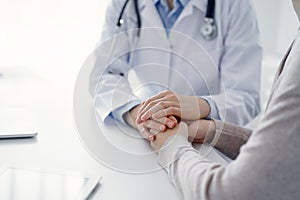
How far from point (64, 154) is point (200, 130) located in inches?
12.3

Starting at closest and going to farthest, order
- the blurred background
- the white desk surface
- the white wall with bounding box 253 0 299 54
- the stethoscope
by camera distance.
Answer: the white desk surface, the stethoscope, the blurred background, the white wall with bounding box 253 0 299 54

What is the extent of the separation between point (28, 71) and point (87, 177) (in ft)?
3.71

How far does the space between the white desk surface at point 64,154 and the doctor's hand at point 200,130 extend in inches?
2.0

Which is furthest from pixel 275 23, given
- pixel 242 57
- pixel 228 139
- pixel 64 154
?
pixel 64 154

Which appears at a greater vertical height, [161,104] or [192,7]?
[192,7]

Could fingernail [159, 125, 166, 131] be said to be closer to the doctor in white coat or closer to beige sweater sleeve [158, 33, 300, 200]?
the doctor in white coat

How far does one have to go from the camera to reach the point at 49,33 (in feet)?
5.69

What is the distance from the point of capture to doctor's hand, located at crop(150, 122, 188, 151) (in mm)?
816

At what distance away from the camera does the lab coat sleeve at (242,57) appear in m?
1.13

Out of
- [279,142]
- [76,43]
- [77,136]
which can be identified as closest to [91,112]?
[77,136]

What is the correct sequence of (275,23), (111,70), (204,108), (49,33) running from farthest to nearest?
1. (275,23)
2. (49,33)
3. (111,70)
4. (204,108)

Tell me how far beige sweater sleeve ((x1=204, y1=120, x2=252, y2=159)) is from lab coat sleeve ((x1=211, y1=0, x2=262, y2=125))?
0.23m

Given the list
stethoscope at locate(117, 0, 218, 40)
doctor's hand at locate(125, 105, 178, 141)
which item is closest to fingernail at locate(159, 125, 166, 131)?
doctor's hand at locate(125, 105, 178, 141)

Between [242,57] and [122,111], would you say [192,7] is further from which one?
[122,111]
